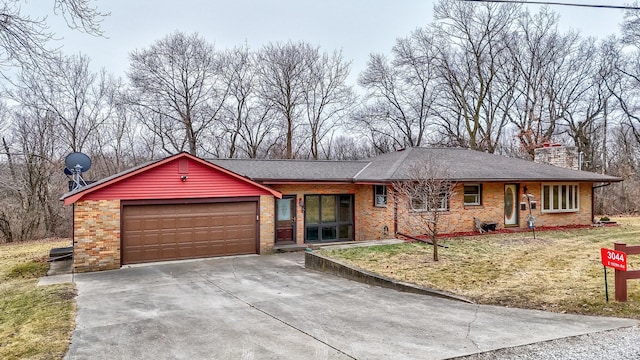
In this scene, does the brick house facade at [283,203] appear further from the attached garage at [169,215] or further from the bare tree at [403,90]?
the bare tree at [403,90]

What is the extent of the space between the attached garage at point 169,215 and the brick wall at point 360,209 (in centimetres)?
166

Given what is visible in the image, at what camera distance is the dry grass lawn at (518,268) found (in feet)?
23.0

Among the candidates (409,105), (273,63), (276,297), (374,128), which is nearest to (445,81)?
(409,105)

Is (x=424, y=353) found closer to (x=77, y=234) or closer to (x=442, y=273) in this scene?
(x=442, y=273)

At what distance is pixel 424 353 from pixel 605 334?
2498 millimetres

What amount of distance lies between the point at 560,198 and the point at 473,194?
447 centimetres

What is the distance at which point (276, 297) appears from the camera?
8062mm

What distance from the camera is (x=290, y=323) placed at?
6277 mm

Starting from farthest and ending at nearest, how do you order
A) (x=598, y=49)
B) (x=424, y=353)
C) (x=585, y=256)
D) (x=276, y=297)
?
Result: (x=598, y=49) < (x=585, y=256) < (x=276, y=297) < (x=424, y=353)

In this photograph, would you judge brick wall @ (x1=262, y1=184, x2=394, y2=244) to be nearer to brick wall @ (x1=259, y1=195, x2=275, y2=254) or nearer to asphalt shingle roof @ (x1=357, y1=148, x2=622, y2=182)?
asphalt shingle roof @ (x1=357, y1=148, x2=622, y2=182)

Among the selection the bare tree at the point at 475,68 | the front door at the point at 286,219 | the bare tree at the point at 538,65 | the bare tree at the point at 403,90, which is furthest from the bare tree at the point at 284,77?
the bare tree at the point at 538,65

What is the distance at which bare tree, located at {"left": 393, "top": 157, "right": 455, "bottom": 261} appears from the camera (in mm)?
11203

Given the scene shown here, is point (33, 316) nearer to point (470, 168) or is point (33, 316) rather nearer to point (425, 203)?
point (425, 203)

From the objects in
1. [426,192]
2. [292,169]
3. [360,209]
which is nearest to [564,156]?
[360,209]
